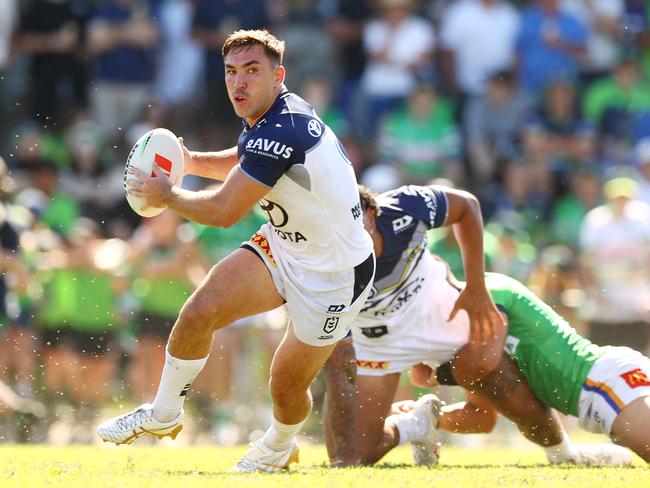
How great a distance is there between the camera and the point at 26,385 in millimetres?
11906

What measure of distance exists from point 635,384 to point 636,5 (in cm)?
901

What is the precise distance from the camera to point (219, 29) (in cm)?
1527

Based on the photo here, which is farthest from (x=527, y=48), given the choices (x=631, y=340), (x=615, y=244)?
(x=631, y=340)

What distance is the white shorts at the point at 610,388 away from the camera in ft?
26.8

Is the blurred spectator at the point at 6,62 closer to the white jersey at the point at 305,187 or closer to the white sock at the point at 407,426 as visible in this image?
the white sock at the point at 407,426

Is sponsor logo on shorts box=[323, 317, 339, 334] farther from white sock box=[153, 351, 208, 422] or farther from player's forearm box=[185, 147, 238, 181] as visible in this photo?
player's forearm box=[185, 147, 238, 181]

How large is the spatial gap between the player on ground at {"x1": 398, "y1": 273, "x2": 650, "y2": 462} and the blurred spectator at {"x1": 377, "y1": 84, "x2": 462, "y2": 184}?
578 centimetres

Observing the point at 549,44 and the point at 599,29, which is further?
the point at 599,29

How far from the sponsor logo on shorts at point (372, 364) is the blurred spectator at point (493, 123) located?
6.40 m

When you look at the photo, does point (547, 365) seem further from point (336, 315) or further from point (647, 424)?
point (336, 315)

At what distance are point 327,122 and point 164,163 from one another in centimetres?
800

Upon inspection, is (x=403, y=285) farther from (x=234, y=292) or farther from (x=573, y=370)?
(x=234, y=292)

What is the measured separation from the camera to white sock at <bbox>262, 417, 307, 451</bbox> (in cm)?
768

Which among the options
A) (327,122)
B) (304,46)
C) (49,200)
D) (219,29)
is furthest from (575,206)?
(49,200)
